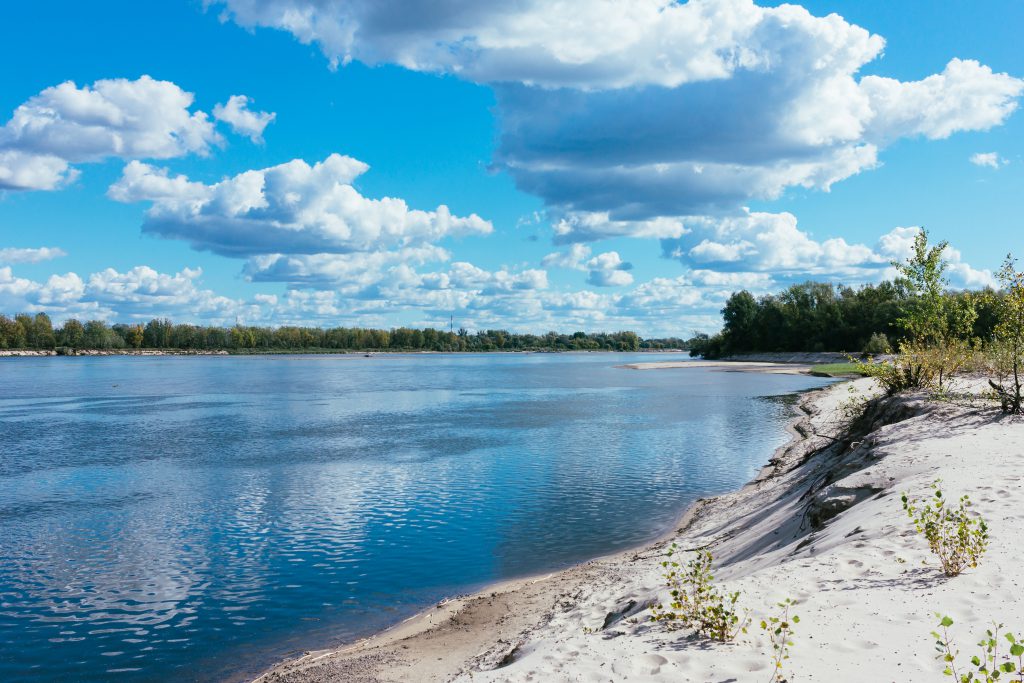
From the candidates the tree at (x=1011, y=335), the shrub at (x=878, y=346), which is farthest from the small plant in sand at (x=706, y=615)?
the shrub at (x=878, y=346)

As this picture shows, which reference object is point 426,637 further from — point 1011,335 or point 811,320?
point 811,320

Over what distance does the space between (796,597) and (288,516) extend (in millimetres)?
19137

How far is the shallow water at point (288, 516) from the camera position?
15.1 m

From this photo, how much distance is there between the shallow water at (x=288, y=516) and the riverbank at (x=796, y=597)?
2413 millimetres

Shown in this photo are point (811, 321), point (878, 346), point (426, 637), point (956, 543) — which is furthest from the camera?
point (811, 321)

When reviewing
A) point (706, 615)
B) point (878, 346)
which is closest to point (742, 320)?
point (878, 346)

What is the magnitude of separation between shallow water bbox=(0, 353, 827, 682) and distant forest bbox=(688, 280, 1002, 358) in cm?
9244

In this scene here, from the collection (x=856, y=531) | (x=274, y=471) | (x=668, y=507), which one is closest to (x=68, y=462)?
(x=274, y=471)

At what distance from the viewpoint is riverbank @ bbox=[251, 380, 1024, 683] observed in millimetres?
8328

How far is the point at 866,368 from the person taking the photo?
30266 mm

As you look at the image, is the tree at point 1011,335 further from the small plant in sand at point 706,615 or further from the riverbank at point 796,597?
the small plant in sand at point 706,615

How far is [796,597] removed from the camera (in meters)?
9.98

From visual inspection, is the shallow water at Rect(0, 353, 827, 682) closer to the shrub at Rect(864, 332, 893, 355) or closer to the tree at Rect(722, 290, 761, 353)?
the shrub at Rect(864, 332, 893, 355)

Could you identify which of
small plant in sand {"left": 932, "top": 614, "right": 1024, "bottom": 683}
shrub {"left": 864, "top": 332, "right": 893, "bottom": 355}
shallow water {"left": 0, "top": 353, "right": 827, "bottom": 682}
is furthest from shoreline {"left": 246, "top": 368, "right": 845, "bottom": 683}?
shrub {"left": 864, "top": 332, "right": 893, "bottom": 355}
